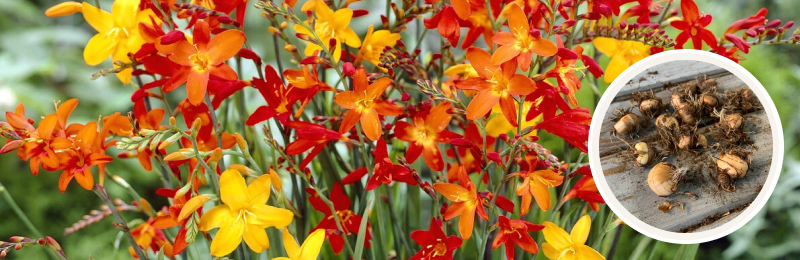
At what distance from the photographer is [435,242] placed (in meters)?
0.45

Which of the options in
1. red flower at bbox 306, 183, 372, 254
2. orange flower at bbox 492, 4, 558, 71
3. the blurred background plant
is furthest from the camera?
the blurred background plant

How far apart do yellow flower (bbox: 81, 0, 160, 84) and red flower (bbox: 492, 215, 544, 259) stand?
28 cm

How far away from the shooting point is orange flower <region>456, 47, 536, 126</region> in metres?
0.38

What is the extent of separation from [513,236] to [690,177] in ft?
0.38

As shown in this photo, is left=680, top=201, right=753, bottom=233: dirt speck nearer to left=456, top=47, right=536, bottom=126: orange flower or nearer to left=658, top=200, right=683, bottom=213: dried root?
left=658, top=200, right=683, bottom=213: dried root

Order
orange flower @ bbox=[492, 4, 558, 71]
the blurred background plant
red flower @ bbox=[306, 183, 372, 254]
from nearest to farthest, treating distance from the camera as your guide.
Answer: orange flower @ bbox=[492, 4, 558, 71], red flower @ bbox=[306, 183, 372, 254], the blurred background plant

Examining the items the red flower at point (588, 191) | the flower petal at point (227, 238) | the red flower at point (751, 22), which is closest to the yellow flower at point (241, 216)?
the flower petal at point (227, 238)

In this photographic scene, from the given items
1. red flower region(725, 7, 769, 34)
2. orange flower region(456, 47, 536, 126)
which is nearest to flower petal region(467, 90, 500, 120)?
orange flower region(456, 47, 536, 126)

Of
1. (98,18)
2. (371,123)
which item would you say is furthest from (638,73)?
(98,18)

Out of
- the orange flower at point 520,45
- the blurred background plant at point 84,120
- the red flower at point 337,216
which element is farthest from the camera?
the blurred background plant at point 84,120

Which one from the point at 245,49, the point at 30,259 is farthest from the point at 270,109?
the point at 30,259

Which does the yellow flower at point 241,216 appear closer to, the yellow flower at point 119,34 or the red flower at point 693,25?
the yellow flower at point 119,34

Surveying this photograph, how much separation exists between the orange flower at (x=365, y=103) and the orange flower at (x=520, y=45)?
73 millimetres

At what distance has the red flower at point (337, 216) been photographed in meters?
0.49
